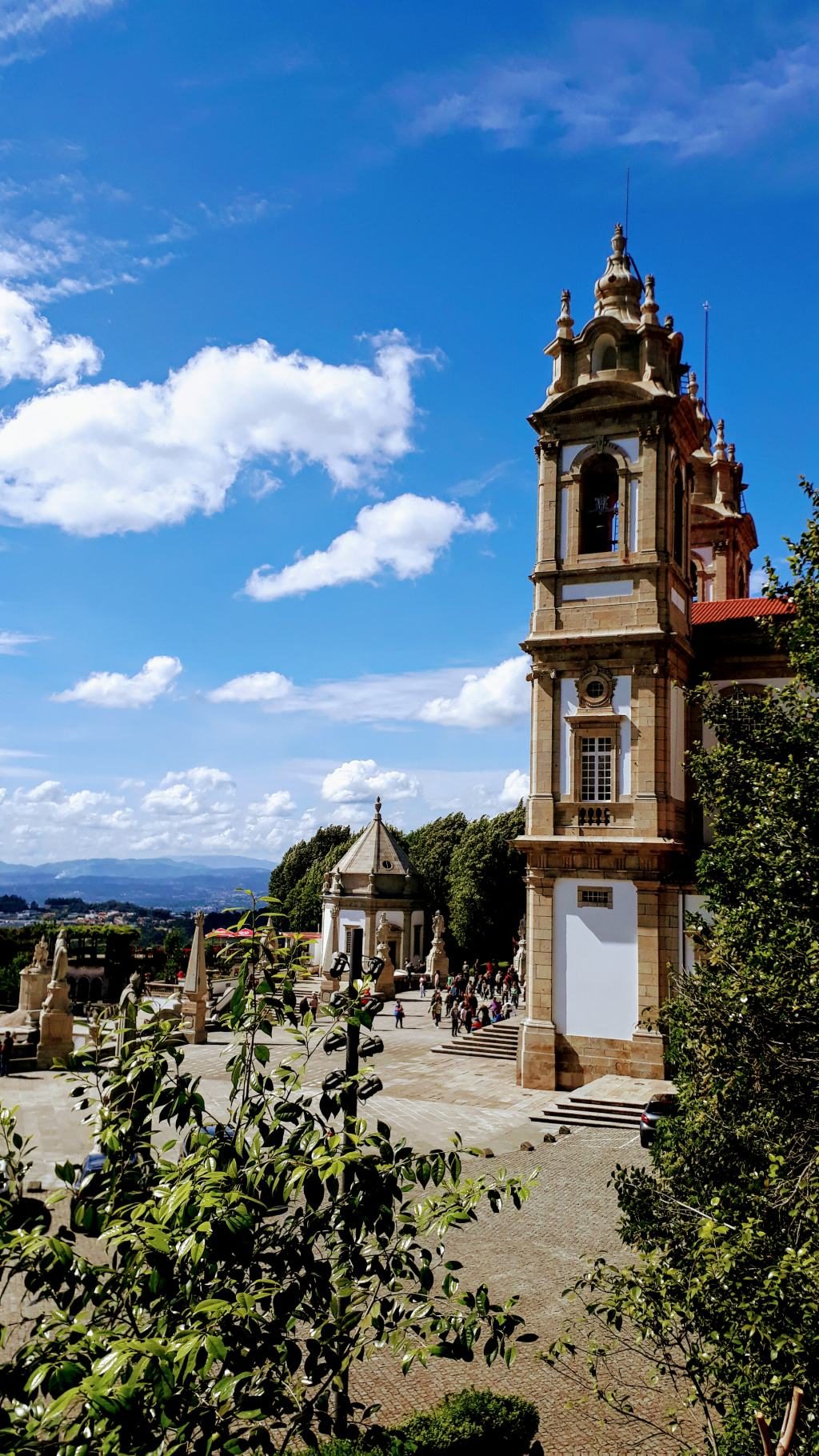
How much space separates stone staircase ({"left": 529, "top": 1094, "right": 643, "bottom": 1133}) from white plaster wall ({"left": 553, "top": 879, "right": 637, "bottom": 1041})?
2358 millimetres

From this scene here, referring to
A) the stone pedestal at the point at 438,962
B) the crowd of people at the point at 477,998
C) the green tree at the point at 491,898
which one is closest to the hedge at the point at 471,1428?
the crowd of people at the point at 477,998

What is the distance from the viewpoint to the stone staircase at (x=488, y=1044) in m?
29.7

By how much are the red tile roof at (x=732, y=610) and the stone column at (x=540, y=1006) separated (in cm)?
917

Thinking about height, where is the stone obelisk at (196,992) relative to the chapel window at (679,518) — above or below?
below

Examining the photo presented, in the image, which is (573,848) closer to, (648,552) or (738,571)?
(648,552)

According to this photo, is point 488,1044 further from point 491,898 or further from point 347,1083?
point 347,1083

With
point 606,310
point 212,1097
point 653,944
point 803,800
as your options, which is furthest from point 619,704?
point 803,800

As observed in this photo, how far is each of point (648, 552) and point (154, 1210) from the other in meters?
23.0

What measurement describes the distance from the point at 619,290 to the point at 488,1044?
22.0 metres

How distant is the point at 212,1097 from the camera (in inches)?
902

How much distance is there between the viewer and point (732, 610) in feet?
93.9

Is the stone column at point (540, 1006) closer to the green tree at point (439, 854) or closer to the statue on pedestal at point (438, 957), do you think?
the statue on pedestal at point (438, 957)

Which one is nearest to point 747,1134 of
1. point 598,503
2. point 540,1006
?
point 540,1006

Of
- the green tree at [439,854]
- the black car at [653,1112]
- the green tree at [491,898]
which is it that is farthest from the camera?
the green tree at [439,854]
